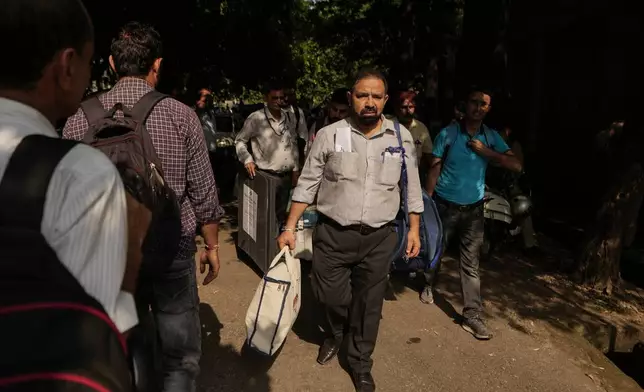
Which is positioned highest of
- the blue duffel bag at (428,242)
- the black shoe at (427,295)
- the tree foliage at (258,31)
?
the tree foliage at (258,31)

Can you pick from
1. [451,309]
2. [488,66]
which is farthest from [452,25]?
[451,309]

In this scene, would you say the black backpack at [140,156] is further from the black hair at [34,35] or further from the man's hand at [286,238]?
the man's hand at [286,238]

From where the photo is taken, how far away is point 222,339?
4297 millimetres

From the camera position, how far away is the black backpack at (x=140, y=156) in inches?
73.8

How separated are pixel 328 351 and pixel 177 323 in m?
1.54

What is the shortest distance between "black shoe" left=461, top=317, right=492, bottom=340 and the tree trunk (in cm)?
198

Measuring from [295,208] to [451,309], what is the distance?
220cm

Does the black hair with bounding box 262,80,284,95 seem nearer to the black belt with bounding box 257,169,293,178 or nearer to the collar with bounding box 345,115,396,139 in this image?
the black belt with bounding box 257,169,293,178

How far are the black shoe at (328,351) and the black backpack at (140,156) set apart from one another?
1.86m

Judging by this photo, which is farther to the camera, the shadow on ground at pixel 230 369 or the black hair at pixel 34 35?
the shadow on ground at pixel 230 369

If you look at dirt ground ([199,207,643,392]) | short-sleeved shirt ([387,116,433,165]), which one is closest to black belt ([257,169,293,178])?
dirt ground ([199,207,643,392])

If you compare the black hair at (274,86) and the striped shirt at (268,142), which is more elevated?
the black hair at (274,86)

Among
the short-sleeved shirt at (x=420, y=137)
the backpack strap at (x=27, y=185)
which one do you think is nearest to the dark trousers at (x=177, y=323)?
the backpack strap at (x=27, y=185)

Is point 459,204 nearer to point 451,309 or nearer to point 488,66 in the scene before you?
point 451,309
